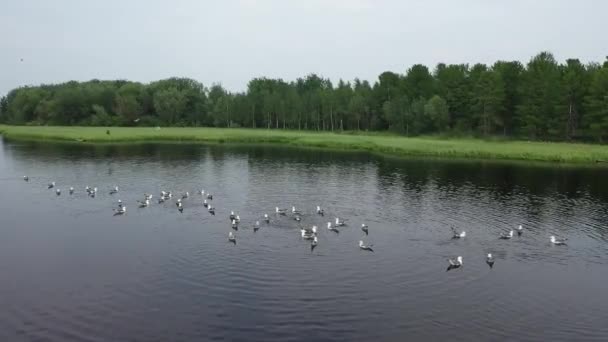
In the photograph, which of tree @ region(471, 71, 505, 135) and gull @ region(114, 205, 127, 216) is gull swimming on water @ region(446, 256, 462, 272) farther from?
tree @ region(471, 71, 505, 135)

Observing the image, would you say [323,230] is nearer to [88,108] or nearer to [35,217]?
[35,217]

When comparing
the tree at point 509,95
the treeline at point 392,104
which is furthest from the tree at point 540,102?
the tree at point 509,95

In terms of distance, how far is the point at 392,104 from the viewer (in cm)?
12312

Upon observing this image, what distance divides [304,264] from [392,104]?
96.1 meters

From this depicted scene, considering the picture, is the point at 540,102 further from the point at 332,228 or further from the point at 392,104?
the point at 332,228

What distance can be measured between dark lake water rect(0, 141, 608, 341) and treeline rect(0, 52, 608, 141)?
134 feet

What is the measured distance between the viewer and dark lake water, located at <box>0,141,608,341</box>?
78.3 ft

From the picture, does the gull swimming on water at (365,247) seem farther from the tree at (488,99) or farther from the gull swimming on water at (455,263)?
the tree at (488,99)

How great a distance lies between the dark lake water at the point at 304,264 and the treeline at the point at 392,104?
40775 millimetres

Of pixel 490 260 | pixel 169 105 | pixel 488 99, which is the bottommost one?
pixel 490 260

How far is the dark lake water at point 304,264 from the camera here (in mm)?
23859

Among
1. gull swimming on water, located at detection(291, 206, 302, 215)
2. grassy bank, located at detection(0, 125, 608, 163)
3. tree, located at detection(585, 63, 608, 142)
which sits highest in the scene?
tree, located at detection(585, 63, 608, 142)

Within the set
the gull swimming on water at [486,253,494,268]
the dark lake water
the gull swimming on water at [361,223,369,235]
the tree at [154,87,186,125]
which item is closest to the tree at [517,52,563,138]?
the dark lake water

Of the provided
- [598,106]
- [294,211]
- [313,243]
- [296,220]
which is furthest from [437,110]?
[313,243]
